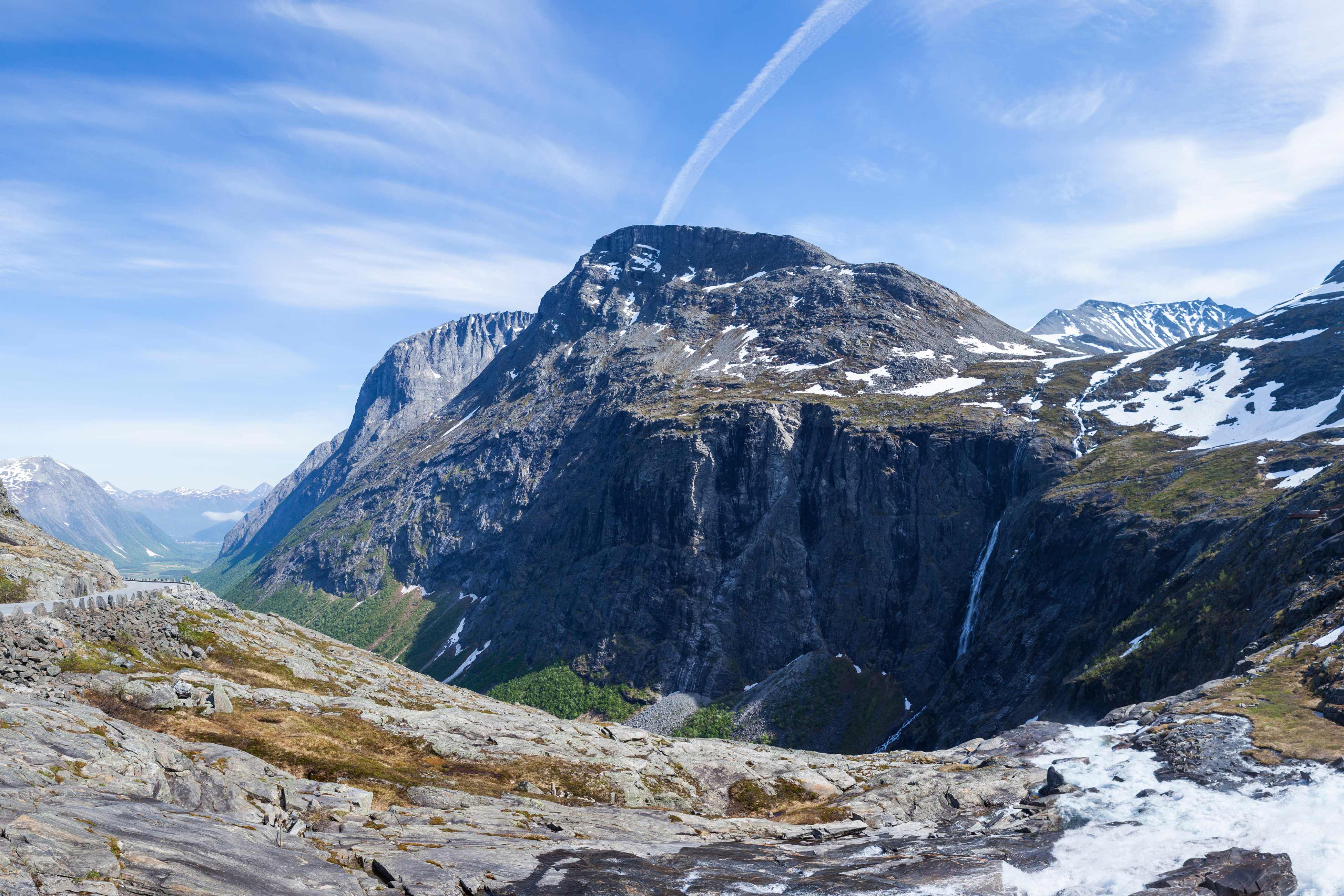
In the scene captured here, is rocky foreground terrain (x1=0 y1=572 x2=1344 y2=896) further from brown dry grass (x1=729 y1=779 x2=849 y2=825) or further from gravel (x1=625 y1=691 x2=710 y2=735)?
gravel (x1=625 y1=691 x2=710 y2=735)

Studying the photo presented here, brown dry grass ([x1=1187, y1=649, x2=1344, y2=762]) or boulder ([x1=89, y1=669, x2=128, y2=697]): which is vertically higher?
boulder ([x1=89, y1=669, x2=128, y2=697])

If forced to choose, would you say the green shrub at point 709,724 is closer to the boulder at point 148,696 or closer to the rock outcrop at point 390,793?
the rock outcrop at point 390,793

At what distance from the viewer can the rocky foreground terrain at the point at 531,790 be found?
26797 mm

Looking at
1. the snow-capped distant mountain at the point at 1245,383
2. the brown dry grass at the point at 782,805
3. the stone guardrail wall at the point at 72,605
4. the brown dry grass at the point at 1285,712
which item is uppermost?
the snow-capped distant mountain at the point at 1245,383

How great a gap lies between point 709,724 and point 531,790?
107061 millimetres

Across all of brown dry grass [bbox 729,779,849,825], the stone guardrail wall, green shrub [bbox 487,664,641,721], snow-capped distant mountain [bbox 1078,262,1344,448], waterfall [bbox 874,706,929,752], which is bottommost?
green shrub [bbox 487,664,641,721]

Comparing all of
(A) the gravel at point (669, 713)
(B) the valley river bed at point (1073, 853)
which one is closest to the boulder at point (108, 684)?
(B) the valley river bed at point (1073, 853)

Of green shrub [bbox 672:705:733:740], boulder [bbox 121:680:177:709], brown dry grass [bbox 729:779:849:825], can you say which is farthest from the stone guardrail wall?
green shrub [bbox 672:705:733:740]

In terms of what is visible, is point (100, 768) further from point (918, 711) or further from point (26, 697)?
point (918, 711)

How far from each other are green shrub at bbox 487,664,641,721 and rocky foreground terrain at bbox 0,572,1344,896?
10014 centimetres

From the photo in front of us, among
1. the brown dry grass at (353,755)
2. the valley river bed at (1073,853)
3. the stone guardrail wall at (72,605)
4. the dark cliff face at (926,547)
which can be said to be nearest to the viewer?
the valley river bed at (1073,853)

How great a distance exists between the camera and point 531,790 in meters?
48.1

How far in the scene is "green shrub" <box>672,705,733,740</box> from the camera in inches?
5664

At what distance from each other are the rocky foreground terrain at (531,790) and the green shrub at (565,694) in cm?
10014
